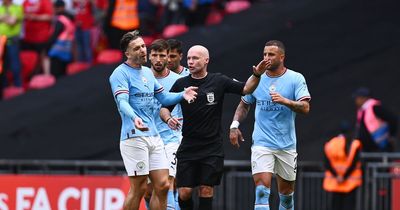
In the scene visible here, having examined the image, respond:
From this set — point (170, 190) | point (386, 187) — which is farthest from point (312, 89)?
point (170, 190)

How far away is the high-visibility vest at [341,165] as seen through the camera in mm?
22875

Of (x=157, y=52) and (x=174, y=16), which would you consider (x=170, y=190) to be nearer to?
(x=157, y=52)

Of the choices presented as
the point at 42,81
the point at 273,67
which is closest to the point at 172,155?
the point at 273,67

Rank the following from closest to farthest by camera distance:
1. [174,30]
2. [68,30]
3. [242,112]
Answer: [242,112], [174,30], [68,30]

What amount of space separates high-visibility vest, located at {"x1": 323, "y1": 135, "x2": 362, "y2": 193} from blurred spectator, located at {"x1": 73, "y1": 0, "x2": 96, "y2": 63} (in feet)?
21.3

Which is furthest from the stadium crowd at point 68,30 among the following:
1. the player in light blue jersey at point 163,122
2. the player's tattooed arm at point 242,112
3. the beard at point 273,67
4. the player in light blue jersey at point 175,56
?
the beard at point 273,67

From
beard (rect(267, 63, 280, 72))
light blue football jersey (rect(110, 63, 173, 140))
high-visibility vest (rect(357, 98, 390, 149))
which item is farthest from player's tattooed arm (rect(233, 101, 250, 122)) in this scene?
high-visibility vest (rect(357, 98, 390, 149))

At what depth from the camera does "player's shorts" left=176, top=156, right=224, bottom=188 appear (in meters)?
17.8

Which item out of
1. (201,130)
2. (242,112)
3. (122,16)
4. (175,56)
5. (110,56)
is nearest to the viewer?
(201,130)

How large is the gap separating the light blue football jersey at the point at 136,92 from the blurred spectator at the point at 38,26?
10.1 metres

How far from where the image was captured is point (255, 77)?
1722 centimetres

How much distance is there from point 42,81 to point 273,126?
10.3 meters

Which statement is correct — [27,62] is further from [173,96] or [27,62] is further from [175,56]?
[173,96]

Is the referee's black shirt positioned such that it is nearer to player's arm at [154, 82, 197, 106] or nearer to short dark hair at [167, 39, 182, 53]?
player's arm at [154, 82, 197, 106]
